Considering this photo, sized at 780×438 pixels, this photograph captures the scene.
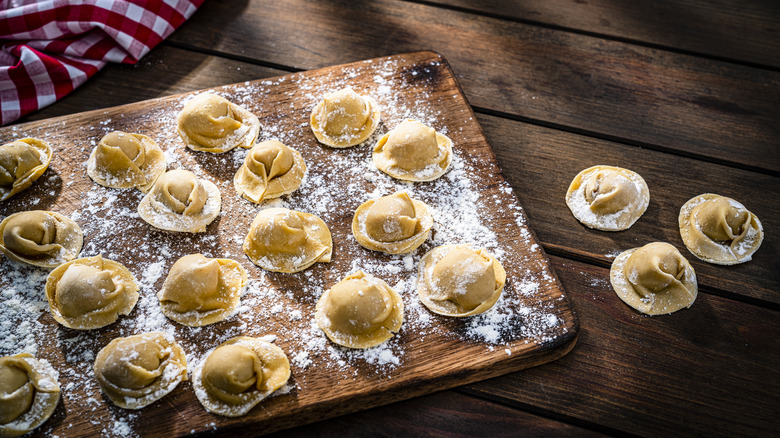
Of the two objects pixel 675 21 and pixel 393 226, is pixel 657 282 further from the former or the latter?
pixel 675 21

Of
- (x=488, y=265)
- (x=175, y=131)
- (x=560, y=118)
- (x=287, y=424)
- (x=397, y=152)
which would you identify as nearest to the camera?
(x=287, y=424)

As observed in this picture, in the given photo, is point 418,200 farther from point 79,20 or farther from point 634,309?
point 79,20

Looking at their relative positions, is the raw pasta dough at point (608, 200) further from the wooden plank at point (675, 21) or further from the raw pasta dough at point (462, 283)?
the wooden plank at point (675, 21)

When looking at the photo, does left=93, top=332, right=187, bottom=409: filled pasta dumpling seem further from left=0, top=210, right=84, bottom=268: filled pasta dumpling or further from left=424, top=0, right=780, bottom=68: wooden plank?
left=424, top=0, right=780, bottom=68: wooden plank

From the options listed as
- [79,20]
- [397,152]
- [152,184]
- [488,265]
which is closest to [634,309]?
[488,265]

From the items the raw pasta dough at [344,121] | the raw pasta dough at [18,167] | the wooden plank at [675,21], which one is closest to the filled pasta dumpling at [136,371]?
the raw pasta dough at [18,167]

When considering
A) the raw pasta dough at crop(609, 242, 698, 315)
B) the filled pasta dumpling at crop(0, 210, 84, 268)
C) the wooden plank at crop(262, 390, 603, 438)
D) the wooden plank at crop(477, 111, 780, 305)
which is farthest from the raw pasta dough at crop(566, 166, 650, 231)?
the filled pasta dumpling at crop(0, 210, 84, 268)
